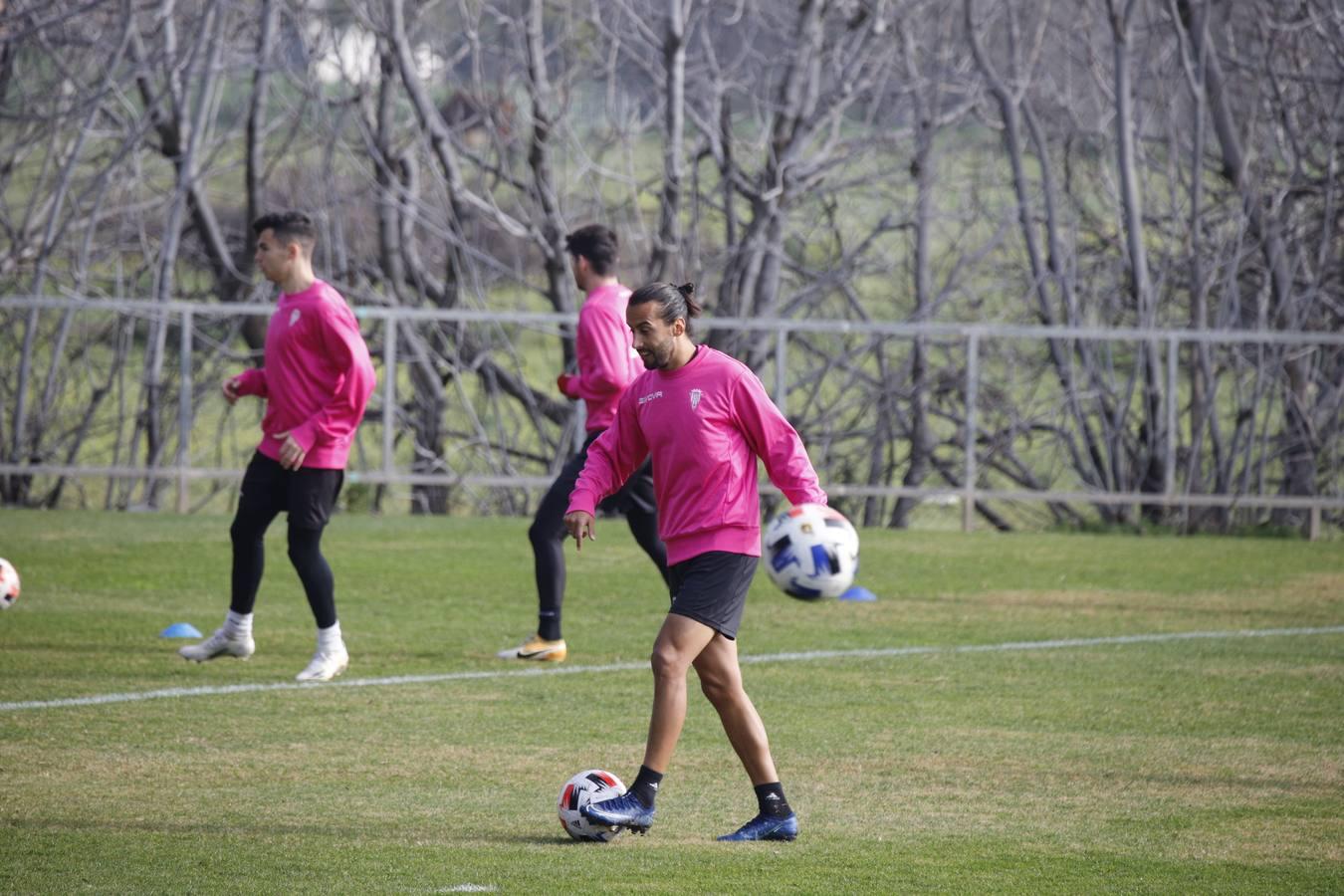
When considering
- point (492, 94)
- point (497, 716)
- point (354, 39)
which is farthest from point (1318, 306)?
point (497, 716)

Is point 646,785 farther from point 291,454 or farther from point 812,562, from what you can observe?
point 291,454

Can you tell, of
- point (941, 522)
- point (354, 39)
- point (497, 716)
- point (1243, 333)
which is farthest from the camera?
point (354, 39)

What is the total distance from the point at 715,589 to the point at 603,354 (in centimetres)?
330

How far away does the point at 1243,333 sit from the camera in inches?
600

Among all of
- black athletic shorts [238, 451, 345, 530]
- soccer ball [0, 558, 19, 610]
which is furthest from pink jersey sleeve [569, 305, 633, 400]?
soccer ball [0, 558, 19, 610]

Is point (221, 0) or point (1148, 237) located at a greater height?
point (221, 0)

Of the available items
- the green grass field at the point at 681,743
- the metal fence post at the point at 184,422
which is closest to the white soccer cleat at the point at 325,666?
the green grass field at the point at 681,743

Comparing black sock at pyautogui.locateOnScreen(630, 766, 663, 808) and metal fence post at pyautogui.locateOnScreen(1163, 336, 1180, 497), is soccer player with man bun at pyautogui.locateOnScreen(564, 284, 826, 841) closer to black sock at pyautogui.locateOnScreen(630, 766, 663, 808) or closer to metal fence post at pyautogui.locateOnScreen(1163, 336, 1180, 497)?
black sock at pyautogui.locateOnScreen(630, 766, 663, 808)

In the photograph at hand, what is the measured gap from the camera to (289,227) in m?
8.30

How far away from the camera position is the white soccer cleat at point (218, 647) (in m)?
8.72

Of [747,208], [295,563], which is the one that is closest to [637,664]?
[295,563]

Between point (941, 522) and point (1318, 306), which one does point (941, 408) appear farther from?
point (1318, 306)

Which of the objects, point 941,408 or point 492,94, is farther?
point 492,94

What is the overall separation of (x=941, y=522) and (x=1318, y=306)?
4268mm
